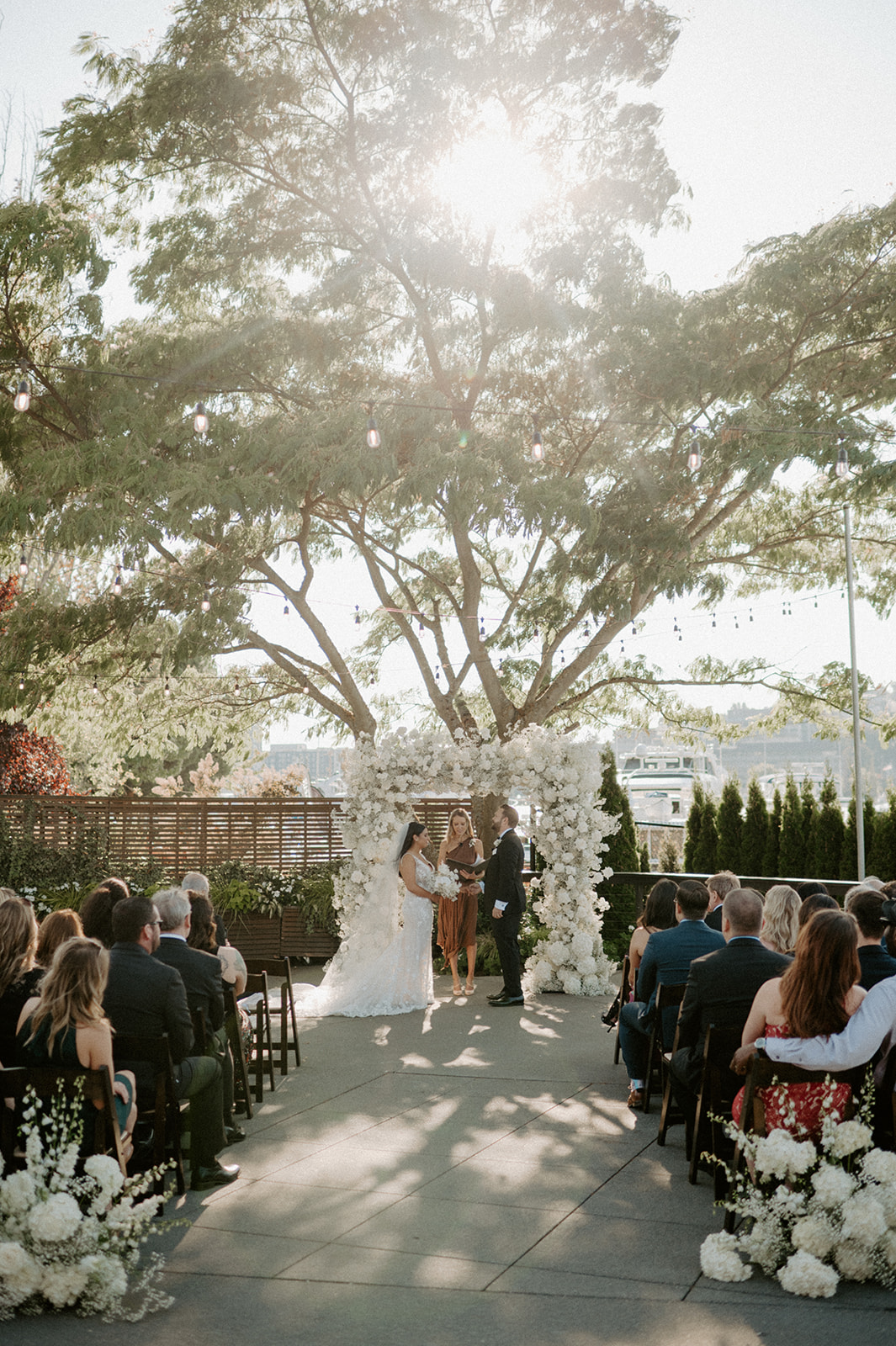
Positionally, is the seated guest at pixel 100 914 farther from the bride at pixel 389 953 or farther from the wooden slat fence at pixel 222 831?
the wooden slat fence at pixel 222 831

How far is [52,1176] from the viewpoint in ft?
12.4

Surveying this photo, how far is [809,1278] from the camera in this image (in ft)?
12.4

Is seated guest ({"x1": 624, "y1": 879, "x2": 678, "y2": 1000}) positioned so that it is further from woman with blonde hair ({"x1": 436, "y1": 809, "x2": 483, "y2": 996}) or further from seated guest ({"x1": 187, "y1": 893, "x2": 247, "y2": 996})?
woman with blonde hair ({"x1": 436, "y1": 809, "x2": 483, "y2": 996})

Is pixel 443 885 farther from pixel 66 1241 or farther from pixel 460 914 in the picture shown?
pixel 66 1241

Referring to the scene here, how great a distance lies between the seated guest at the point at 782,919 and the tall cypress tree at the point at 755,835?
8316 mm

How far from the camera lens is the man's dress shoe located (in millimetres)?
5145

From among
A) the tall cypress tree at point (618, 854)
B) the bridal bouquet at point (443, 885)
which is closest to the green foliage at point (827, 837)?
the tall cypress tree at point (618, 854)

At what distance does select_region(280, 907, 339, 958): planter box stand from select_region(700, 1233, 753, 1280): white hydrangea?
9.82 metres

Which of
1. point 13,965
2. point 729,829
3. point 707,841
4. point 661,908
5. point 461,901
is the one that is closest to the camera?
point 13,965

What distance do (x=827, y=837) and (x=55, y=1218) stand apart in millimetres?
11272

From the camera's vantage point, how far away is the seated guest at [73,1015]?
421 cm

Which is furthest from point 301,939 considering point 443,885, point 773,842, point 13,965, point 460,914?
point 13,965

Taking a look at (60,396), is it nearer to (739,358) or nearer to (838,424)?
(739,358)

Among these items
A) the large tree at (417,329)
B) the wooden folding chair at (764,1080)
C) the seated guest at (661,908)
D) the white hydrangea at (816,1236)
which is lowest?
the white hydrangea at (816,1236)
